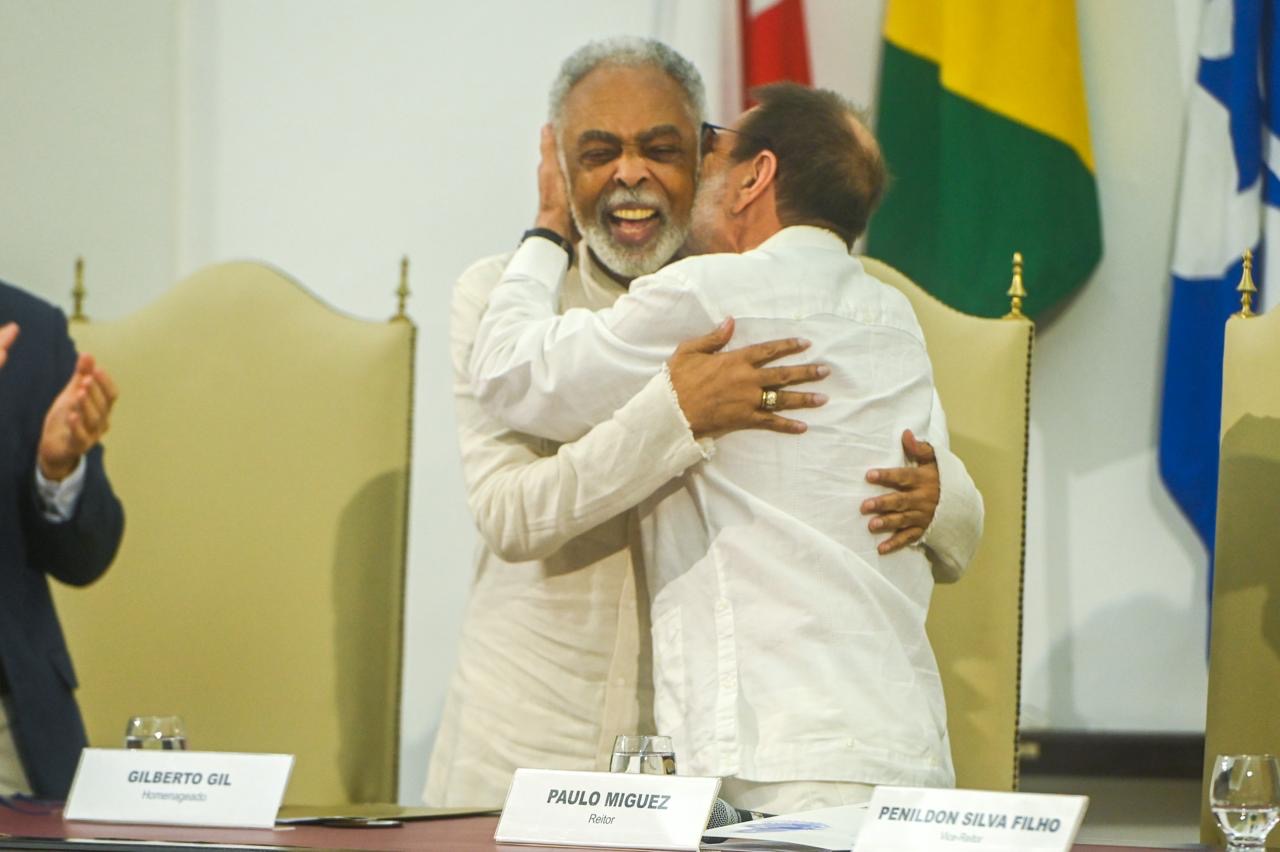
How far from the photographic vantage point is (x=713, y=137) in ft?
6.50

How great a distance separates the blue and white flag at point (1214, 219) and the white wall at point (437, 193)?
0.07 metres

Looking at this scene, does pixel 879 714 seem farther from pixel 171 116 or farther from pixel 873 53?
pixel 171 116

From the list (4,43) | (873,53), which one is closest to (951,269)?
(873,53)

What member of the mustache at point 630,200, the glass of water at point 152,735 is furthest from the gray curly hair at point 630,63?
the glass of water at point 152,735

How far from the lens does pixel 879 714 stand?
1.69 meters

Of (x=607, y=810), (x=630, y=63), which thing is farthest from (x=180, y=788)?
(x=630, y=63)

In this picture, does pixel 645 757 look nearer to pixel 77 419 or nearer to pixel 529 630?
pixel 529 630

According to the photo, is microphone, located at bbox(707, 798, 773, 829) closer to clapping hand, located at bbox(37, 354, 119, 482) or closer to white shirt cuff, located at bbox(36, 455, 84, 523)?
clapping hand, located at bbox(37, 354, 119, 482)

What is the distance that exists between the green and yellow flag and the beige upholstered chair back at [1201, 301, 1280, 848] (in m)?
1.04

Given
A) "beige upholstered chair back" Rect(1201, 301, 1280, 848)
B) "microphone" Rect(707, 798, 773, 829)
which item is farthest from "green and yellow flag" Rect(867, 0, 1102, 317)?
"microphone" Rect(707, 798, 773, 829)

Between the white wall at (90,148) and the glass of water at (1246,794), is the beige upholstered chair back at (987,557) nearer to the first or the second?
the glass of water at (1246,794)

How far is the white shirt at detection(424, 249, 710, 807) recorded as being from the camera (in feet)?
6.73

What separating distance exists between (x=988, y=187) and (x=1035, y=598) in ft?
2.62

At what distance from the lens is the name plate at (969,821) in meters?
1.14
